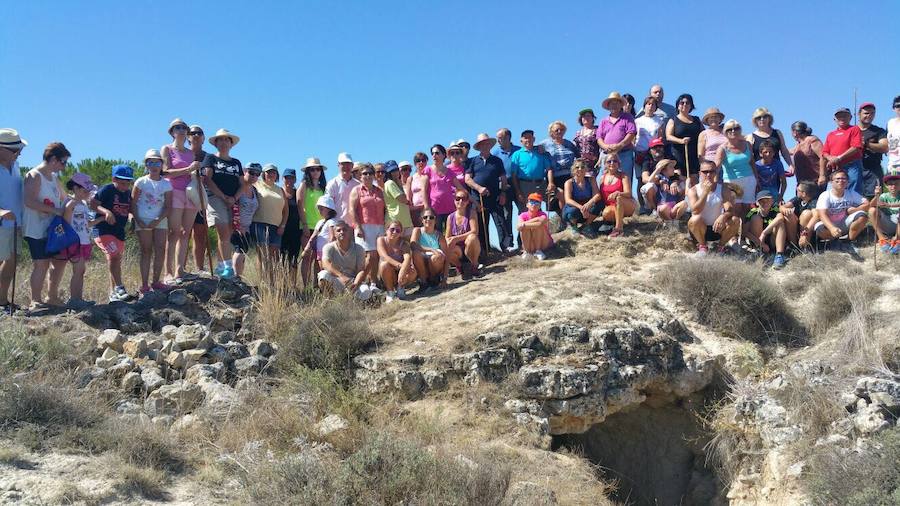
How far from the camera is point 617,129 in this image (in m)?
11.0

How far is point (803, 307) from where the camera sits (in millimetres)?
9133

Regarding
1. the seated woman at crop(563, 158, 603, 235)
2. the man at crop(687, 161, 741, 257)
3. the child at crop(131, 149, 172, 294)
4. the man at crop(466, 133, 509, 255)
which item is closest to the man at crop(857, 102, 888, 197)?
the man at crop(687, 161, 741, 257)

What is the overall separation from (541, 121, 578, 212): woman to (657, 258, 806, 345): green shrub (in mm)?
2614

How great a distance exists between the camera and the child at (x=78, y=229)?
827cm

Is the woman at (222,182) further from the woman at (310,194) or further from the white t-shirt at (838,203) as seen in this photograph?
the white t-shirt at (838,203)

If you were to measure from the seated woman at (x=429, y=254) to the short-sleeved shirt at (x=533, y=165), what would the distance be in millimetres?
1799

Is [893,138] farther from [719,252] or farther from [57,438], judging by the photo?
[57,438]

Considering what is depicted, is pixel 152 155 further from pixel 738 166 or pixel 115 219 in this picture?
pixel 738 166

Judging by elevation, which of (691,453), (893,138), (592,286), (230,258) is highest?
(893,138)

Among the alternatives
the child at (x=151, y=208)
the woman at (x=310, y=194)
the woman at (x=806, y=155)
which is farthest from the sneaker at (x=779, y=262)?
the child at (x=151, y=208)

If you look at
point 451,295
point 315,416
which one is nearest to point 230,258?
point 451,295

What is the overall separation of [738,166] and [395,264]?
4920mm

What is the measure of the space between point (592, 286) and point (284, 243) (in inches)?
172

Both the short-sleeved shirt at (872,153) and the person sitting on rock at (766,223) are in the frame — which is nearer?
the person sitting on rock at (766,223)
